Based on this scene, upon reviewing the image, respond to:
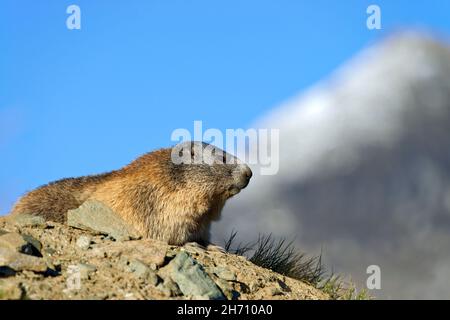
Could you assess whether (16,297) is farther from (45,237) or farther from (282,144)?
(282,144)

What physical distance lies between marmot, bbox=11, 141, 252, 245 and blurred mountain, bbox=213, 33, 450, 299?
40616 millimetres

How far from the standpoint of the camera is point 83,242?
11391mm

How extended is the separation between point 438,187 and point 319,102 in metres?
24.4

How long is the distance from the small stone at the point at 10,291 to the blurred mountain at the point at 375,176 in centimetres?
4499

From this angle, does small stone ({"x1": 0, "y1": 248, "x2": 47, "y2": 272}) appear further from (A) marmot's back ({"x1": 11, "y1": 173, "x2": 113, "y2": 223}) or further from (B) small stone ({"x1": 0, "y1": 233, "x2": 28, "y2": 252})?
(A) marmot's back ({"x1": 11, "y1": 173, "x2": 113, "y2": 223})

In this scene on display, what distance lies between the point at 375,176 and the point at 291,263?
6059 cm

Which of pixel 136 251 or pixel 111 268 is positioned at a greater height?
pixel 136 251

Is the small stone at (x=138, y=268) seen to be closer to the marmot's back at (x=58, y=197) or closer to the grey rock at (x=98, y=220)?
the grey rock at (x=98, y=220)

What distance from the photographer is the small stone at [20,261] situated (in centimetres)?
993

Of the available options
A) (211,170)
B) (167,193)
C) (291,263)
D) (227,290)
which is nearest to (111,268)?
(227,290)

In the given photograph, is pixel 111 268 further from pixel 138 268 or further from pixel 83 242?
pixel 83 242

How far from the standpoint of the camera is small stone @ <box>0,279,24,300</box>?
30.2 ft

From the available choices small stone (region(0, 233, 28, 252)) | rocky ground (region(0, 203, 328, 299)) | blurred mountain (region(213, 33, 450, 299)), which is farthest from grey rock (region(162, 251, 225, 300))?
blurred mountain (region(213, 33, 450, 299))

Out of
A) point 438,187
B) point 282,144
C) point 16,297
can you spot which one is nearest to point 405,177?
point 438,187
